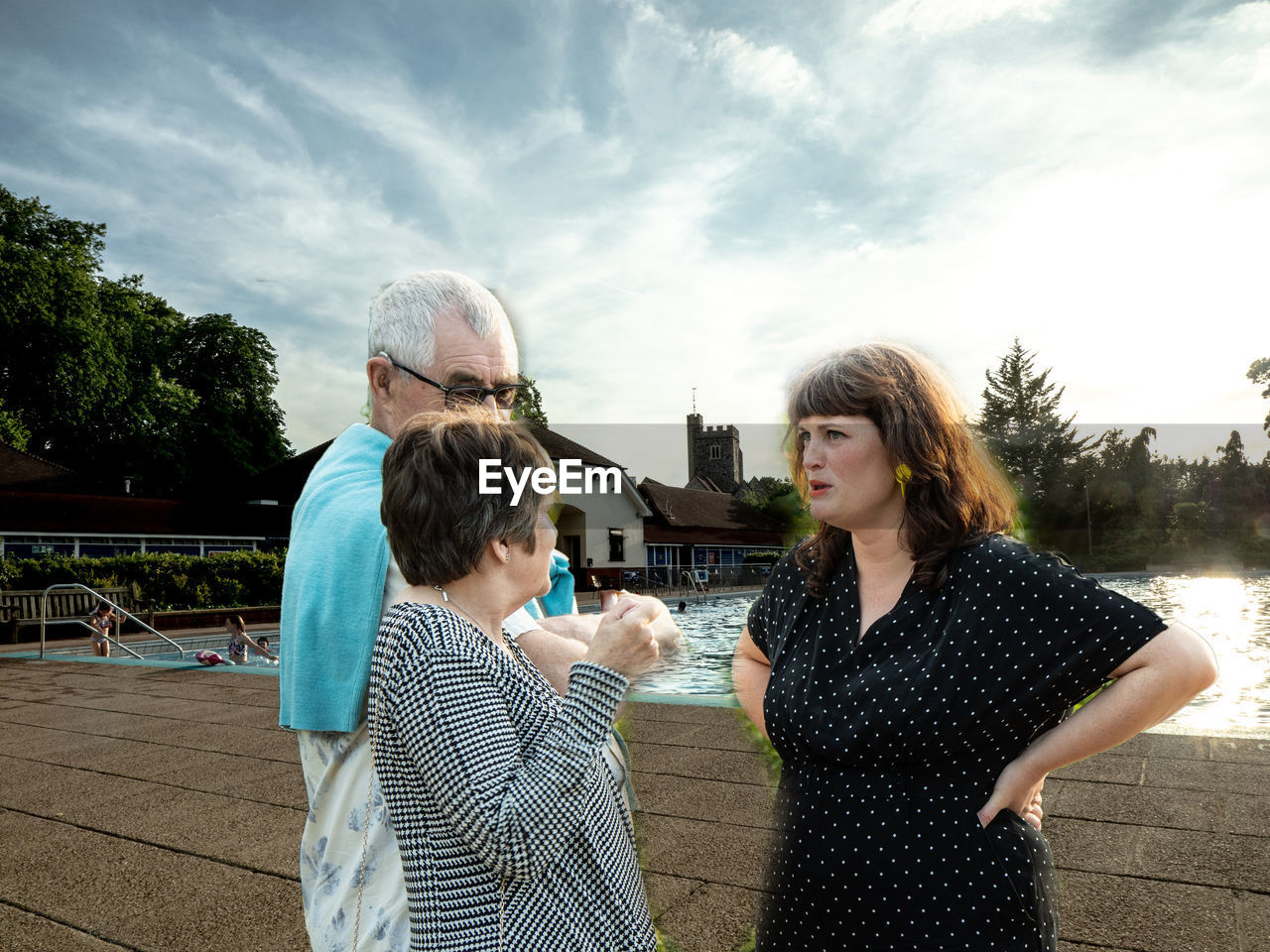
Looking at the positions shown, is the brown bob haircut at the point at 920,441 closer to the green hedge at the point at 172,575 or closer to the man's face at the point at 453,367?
the man's face at the point at 453,367

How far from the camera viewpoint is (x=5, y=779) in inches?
223

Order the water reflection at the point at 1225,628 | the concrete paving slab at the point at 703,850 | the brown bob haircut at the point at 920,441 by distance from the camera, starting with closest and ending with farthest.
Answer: the brown bob haircut at the point at 920,441 → the water reflection at the point at 1225,628 → the concrete paving slab at the point at 703,850

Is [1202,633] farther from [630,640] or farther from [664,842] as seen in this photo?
[664,842]

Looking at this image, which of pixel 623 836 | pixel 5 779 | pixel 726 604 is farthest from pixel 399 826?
pixel 5 779

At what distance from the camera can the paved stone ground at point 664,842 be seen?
2949 millimetres

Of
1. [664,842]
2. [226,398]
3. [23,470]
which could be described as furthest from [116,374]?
[664,842]

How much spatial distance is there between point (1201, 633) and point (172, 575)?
2349cm

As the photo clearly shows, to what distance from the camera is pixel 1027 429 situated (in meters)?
2.09

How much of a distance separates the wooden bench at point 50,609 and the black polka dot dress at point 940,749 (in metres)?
19.0

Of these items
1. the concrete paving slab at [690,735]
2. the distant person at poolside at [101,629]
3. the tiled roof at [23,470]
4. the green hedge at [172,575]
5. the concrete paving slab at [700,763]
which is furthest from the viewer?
the tiled roof at [23,470]

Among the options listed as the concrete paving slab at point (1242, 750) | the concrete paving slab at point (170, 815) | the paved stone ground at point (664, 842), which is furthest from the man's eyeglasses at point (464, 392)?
the concrete paving slab at point (1242, 750)

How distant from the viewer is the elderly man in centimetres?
122

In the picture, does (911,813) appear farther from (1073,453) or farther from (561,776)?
(1073,453)

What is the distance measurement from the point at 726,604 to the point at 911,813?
661mm
